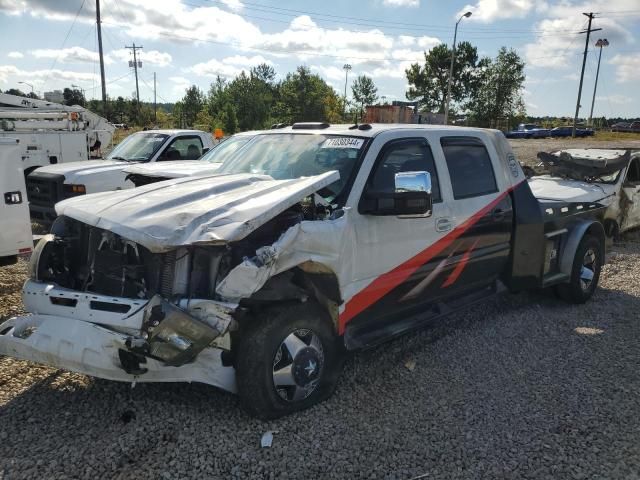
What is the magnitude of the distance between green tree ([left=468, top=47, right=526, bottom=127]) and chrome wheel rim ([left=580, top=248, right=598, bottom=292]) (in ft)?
161

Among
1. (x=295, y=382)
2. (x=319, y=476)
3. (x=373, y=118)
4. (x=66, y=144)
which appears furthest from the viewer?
(x=373, y=118)

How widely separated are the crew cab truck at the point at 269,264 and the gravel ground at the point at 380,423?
13.1 inches

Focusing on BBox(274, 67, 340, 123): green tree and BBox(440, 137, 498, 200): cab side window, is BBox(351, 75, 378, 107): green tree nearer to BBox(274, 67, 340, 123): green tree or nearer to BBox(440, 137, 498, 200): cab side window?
BBox(274, 67, 340, 123): green tree

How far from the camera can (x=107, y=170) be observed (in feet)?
29.1

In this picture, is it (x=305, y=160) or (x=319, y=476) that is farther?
(x=305, y=160)

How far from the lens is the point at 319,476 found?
2951 millimetres

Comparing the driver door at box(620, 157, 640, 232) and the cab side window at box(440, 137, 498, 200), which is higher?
the cab side window at box(440, 137, 498, 200)

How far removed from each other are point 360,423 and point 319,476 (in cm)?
60

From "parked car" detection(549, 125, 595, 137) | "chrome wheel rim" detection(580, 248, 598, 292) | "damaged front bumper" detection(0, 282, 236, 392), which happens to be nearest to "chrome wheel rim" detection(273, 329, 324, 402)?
"damaged front bumper" detection(0, 282, 236, 392)

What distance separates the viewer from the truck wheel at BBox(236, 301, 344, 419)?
320 cm

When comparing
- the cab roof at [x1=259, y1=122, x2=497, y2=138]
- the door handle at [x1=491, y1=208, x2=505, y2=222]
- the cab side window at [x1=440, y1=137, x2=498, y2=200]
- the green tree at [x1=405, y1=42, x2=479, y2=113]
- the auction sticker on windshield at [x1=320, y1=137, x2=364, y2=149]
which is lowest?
the door handle at [x1=491, y1=208, x2=505, y2=222]

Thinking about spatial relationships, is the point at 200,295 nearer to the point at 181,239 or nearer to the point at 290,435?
the point at 181,239

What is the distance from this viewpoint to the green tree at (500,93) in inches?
1987

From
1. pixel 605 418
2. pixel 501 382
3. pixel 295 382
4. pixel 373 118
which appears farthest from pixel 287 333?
pixel 373 118
